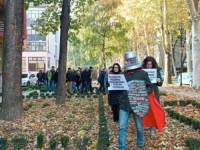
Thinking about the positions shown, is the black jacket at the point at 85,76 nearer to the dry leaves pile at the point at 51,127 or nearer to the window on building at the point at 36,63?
the dry leaves pile at the point at 51,127

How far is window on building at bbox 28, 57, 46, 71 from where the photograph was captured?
55.4 meters

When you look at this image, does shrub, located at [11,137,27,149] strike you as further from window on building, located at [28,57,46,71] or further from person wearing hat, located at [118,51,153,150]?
window on building, located at [28,57,46,71]

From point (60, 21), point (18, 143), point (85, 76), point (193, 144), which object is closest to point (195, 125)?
point (193, 144)

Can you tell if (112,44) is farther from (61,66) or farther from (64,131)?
(64,131)

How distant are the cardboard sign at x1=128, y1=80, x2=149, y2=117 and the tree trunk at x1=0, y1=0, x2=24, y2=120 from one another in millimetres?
4684

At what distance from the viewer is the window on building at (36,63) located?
55375 millimetres

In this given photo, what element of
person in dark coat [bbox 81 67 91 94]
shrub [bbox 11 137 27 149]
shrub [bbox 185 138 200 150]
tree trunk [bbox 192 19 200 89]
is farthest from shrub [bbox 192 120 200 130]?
tree trunk [bbox 192 19 200 89]

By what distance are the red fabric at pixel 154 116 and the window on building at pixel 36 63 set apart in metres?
50.5

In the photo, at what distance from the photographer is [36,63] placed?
2190 inches

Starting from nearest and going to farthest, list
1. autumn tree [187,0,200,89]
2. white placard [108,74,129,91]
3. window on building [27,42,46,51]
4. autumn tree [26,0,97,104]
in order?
white placard [108,74,129,91] → autumn tree [26,0,97,104] → autumn tree [187,0,200,89] → window on building [27,42,46,51]

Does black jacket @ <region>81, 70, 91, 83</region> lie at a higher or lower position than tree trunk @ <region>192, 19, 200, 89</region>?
lower

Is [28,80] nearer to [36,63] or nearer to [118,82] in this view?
[36,63]

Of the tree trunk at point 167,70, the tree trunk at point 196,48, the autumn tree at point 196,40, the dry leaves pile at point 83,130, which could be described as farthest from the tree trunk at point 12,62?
the tree trunk at point 167,70

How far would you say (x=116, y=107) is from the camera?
28.1 feet
